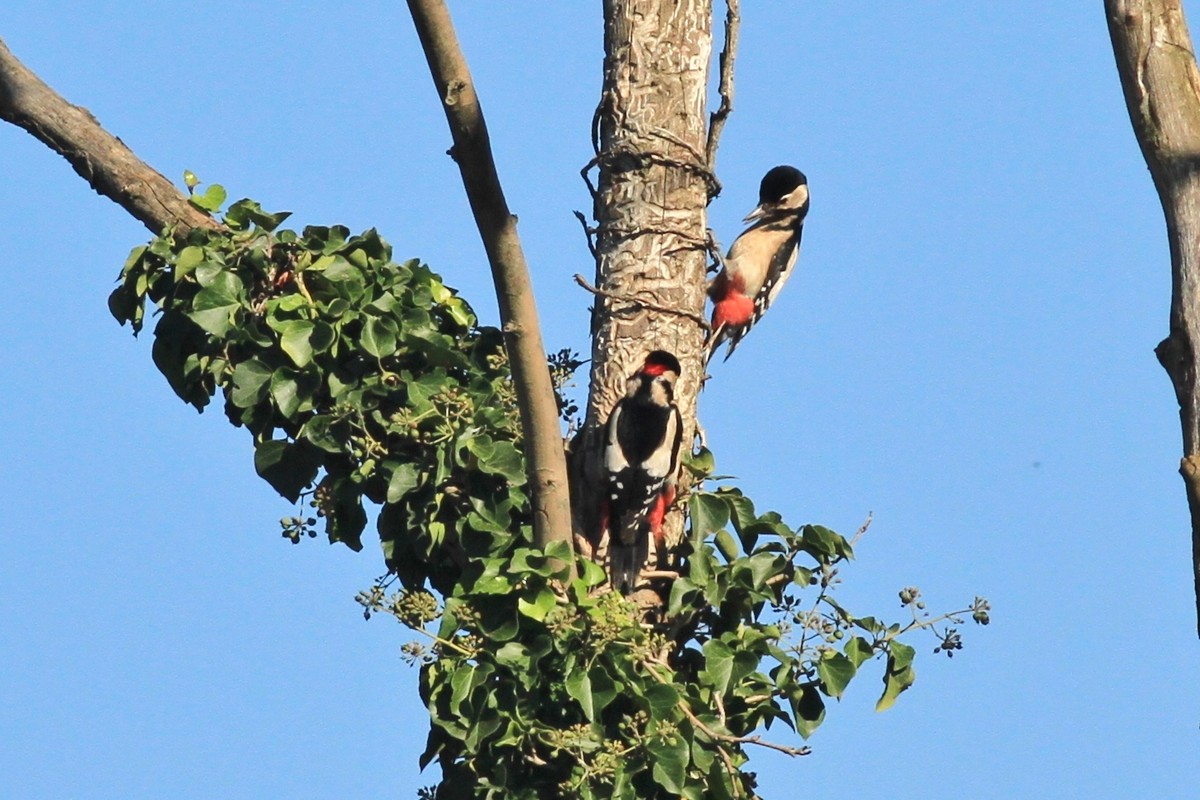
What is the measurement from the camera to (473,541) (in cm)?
470

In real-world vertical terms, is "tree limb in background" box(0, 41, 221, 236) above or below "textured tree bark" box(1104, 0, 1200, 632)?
above

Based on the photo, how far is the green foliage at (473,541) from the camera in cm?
441

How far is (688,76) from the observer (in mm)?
5332

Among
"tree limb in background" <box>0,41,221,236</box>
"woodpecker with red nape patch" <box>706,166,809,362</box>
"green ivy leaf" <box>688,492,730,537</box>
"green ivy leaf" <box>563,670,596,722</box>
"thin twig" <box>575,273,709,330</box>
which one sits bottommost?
"green ivy leaf" <box>563,670,596,722</box>

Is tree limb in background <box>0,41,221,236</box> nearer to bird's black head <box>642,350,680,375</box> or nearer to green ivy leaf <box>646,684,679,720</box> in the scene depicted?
bird's black head <box>642,350,680,375</box>

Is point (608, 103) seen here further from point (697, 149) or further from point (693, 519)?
point (693, 519)

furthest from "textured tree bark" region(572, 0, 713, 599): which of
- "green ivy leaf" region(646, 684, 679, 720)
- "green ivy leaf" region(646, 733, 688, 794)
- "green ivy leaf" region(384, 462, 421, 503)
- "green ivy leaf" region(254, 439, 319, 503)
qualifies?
"green ivy leaf" region(646, 733, 688, 794)

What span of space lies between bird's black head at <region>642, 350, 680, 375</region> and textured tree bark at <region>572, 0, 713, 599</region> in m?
0.06

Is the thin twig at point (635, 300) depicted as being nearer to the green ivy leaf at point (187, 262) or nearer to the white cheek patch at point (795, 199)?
the green ivy leaf at point (187, 262)

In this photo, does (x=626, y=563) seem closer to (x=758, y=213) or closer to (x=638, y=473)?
(x=638, y=473)

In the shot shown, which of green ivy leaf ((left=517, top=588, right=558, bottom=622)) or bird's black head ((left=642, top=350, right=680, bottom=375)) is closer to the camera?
green ivy leaf ((left=517, top=588, right=558, bottom=622))

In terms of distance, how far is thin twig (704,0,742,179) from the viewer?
5395mm

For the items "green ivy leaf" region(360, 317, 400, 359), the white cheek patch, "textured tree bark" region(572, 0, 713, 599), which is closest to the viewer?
"green ivy leaf" region(360, 317, 400, 359)

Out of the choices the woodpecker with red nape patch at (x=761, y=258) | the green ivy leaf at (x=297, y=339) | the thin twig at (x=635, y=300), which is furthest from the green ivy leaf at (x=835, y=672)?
the woodpecker with red nape patch at (x=761, y=258)
